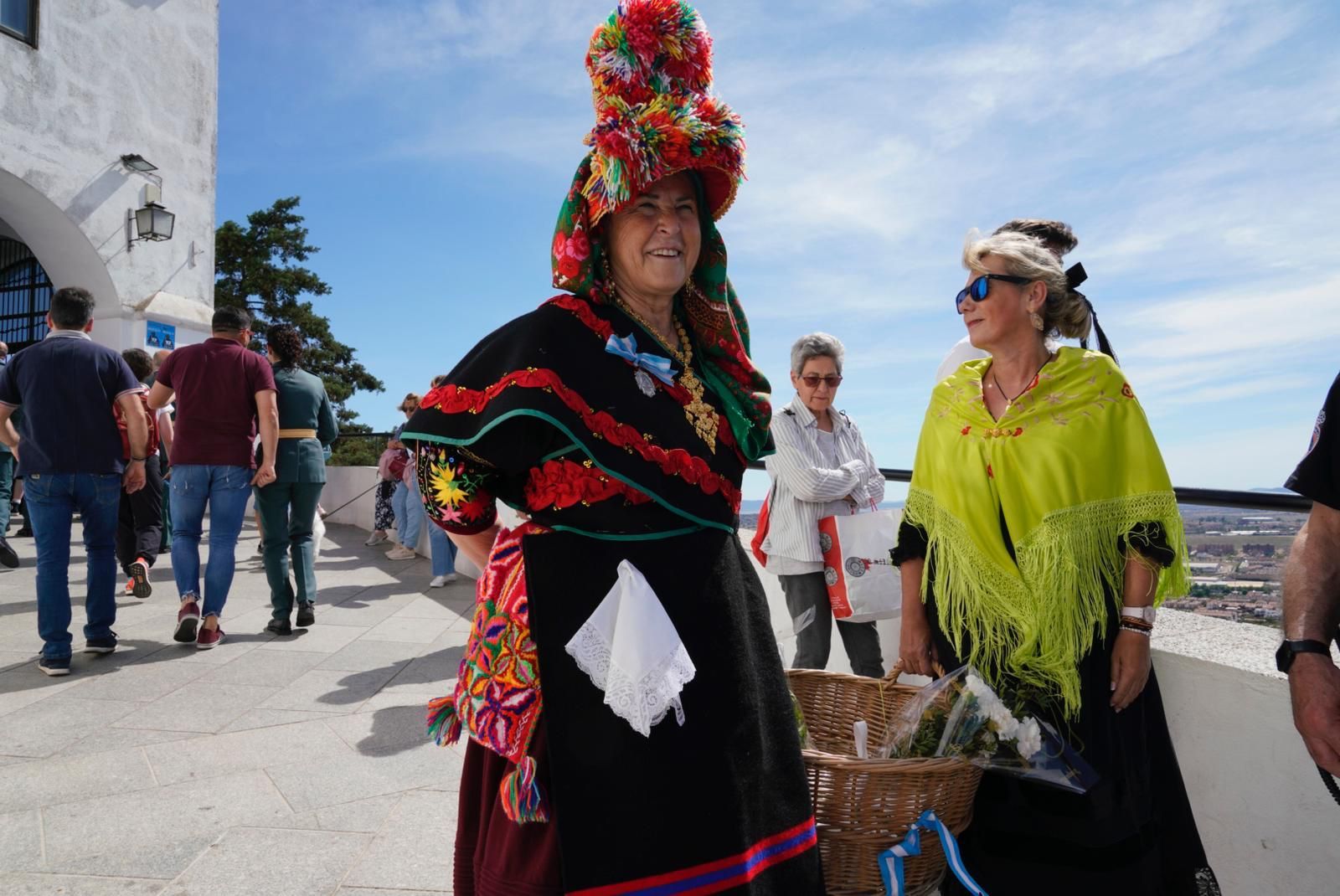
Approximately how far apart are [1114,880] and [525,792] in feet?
4.76

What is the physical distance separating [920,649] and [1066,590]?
49cm

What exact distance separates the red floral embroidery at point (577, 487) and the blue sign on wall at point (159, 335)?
38.7ft

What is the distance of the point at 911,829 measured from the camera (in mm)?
1738

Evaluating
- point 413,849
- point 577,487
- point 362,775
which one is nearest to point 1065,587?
point 577,487

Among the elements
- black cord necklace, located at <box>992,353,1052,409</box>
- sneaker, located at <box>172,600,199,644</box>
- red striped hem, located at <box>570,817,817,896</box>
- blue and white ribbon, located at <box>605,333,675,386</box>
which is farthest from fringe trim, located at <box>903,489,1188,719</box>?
sneaker, located at <box>172,600,199,644</box>

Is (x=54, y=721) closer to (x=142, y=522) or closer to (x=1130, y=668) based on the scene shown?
(x=142, y=522)

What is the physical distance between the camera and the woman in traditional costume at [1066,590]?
6.81 ft

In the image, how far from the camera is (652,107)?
172cm

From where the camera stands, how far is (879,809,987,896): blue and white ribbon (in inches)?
67.2

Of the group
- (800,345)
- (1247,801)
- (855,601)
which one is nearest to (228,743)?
(855,601)

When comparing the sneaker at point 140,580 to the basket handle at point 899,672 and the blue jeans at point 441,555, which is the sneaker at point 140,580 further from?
the basket handle at point 899,672

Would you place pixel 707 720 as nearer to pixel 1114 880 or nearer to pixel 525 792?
pixel 525 792

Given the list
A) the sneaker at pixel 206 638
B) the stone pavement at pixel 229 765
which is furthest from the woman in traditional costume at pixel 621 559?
the sneaker at pixel 206 638

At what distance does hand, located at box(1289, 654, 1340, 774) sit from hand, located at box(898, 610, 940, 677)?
91cm
